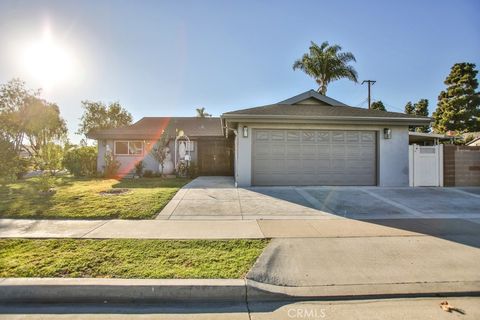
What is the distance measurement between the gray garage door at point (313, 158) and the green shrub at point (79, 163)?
462 inches

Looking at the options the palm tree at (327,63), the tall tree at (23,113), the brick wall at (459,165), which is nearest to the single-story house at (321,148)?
the brick wall at (459,165)

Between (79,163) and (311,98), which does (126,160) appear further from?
(311,98)

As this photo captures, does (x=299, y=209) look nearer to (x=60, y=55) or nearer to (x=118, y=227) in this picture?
(x=118, y=227)

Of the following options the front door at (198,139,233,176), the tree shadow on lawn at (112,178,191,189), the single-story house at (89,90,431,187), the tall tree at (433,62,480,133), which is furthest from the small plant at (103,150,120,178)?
the tall tree at (433,62,480,133)

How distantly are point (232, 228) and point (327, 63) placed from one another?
839 inches

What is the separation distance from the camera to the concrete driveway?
21.9 ft

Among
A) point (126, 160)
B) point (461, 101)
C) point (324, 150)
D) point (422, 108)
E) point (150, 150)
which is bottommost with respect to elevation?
point (126, 160)

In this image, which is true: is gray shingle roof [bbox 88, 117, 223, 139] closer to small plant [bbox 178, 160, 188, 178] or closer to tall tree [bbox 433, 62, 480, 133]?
small plant [bbox 178, 160, 188, 178]

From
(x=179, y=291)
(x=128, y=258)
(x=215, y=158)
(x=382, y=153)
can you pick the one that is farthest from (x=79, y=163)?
(x=382, y=153)

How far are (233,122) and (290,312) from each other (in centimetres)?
889

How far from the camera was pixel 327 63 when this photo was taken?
886 inches

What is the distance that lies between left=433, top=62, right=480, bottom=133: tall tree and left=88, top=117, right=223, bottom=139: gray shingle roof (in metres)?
24.1

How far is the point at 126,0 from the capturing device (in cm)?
845

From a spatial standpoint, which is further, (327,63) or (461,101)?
(461,101)
